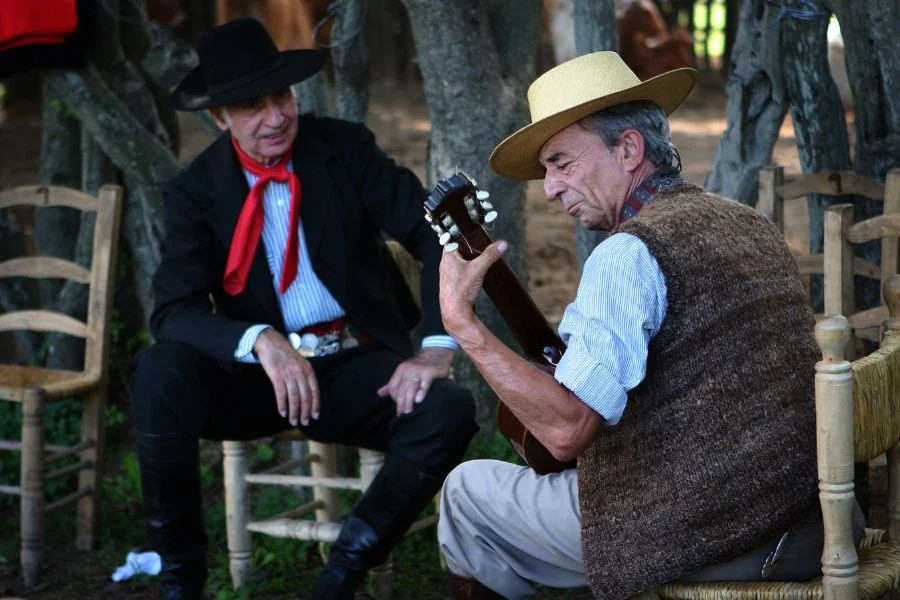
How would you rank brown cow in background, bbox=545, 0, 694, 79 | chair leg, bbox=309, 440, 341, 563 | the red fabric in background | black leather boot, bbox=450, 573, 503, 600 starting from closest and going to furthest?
black leather boot, bbox=450, 573, 503, 600, chair leg, bbox=309, 440, 341, 563, the red fabric in background, brown cow in background, bbox=545, 0, 694, 79

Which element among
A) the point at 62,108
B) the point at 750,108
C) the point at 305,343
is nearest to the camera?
the point at 305,343

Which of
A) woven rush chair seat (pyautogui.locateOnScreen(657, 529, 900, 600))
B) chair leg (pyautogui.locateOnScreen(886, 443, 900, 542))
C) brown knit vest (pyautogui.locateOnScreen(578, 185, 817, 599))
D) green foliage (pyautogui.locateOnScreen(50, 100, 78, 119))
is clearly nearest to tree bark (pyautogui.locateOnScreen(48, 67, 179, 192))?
green foliage (pyautogui.locateOnScreen(50, 100, 78, 119))

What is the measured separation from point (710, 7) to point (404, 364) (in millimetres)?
13037

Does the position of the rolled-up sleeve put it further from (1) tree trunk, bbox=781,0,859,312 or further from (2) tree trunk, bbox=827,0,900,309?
(1) tree trunk, bbox=781,0,859,312

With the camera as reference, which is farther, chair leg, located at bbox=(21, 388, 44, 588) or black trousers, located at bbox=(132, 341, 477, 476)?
chair leg, located at bbox=(21, 388, 44, 588)

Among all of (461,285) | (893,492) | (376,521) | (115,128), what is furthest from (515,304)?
(115,128)

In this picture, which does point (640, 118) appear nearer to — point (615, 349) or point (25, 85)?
point (615, 349)

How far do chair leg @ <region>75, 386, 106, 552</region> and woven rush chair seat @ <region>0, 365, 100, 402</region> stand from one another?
0.11m

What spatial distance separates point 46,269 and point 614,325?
2.88 metres

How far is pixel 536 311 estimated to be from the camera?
2.59 m

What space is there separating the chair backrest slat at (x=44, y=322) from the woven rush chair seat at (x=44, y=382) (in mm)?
158

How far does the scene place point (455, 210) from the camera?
2465mm

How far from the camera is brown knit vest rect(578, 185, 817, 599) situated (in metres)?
2.24

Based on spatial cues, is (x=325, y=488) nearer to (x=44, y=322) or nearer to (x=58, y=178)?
(x=44, y=322)
